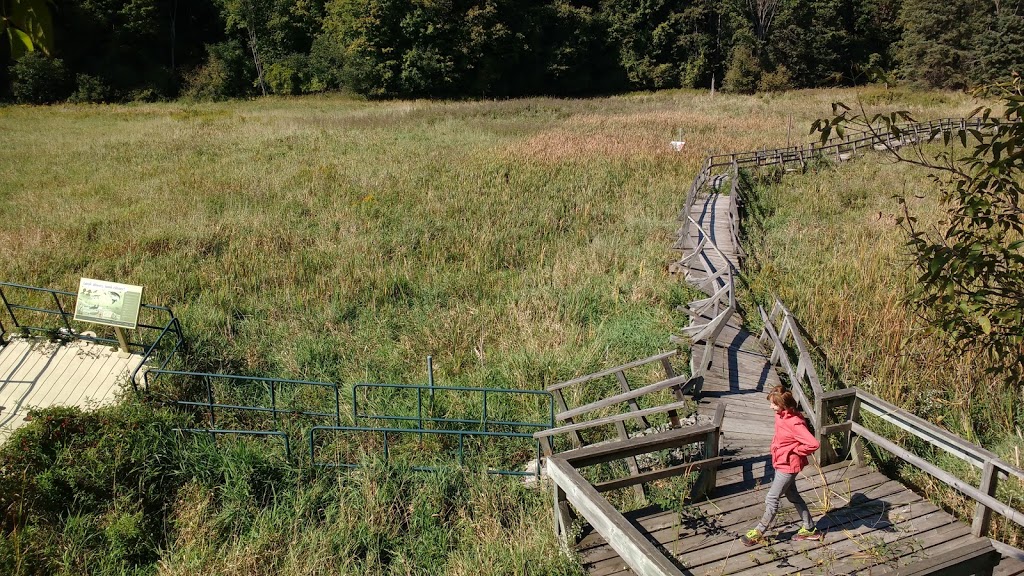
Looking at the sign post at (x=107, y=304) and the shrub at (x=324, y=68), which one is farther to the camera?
the shrub at (x=324, y=68)

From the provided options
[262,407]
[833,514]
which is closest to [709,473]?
[833,514]

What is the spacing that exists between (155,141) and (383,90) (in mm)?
Answer: 26142

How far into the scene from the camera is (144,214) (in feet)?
53.5

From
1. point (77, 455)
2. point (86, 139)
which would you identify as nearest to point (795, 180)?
point (77, 455)

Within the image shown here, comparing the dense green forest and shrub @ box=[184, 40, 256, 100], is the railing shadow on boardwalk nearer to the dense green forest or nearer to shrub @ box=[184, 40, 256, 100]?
the dense green forest

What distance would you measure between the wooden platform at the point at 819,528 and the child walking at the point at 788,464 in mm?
95

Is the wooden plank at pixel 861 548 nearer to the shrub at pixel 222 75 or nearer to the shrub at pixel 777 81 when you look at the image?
the shrub at pixel 222 75

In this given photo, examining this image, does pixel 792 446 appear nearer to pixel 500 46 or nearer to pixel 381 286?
pixel 381 286

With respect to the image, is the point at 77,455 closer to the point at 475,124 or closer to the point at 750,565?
the point at 750,565

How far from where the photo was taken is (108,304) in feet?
27.2

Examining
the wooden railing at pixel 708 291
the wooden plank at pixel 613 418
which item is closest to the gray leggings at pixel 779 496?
the wooden plank at pixel 613 418

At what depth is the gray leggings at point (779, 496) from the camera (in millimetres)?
4805

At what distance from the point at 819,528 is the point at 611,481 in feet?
5.42

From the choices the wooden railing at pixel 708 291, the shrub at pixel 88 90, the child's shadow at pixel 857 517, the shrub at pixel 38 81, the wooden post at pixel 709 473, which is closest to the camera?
the child's shadow at pixel 857 517
